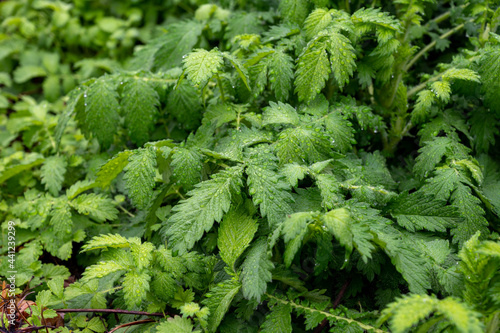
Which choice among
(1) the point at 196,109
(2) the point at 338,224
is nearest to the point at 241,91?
(1) the point at 196,109

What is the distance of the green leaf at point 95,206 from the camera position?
219 centimetres

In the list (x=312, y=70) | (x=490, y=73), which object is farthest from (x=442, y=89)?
(x=312, y=70)

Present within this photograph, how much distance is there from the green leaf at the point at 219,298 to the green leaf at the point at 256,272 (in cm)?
5

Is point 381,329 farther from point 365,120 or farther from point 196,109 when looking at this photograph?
point 196,109

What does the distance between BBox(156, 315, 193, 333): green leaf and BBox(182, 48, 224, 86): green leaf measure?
1.05m

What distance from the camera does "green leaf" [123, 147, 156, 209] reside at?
1765mm

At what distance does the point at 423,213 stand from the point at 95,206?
1.76m

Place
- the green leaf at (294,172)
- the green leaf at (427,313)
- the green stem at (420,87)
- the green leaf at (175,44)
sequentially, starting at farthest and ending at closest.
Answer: the green leaf at (175,44) → the green stem at (420,87) → the green leaf at (294,172) → the green leaf at (427,313)

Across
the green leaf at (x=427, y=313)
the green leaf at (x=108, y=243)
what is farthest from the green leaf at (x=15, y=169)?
the green leaf at (x=427, y=313)

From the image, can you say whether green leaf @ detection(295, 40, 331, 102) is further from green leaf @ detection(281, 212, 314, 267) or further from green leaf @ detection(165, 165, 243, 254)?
green leaf @ detection(281, 212, 314, 267)

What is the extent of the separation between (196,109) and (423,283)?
1517 millimetres

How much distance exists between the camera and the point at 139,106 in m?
2.24

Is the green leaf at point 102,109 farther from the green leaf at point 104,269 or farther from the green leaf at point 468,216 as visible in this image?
the green leaf at point 468,216

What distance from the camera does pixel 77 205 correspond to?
220 centimetres
